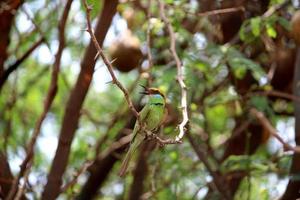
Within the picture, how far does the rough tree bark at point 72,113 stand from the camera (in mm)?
3051

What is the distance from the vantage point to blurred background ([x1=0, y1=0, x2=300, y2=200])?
10.6ft

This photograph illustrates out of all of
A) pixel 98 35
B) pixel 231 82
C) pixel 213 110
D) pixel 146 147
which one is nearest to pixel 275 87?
pixel 231 82

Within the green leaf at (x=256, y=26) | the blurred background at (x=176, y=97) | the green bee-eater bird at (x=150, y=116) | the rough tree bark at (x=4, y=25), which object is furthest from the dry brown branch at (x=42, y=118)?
the green leaf at (x=256, y=26)

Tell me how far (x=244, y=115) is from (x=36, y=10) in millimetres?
1485

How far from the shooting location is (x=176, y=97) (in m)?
3.61

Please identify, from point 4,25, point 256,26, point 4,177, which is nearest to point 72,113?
point 4,177

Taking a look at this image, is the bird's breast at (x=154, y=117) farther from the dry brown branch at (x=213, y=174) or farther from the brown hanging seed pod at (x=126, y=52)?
the brown hanging seed pod at (x=126, y=52)

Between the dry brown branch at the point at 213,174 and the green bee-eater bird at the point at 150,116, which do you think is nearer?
the green bee-eater bird at the point at 150,116

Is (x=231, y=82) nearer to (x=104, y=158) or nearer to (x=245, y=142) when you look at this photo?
(x=245, y=142)

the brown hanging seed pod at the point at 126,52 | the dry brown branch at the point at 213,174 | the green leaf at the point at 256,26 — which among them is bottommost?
the dry brown branch at the point at 213,174

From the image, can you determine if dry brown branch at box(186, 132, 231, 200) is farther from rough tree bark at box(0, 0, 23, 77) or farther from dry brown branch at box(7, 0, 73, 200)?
rough tree bark at box(0, 0, 23, 77)

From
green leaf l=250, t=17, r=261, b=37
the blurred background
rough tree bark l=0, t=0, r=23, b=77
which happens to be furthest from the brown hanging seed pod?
green leaf l=250, t=17, r=261, b=37

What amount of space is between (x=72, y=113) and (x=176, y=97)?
672 millimetres

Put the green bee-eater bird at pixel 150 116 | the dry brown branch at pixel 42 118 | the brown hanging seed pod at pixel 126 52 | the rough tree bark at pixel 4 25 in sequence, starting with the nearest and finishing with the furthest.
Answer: the green bee-eater bird at pixel 150 116, the dry brown branch at pixel 42 118, the rough tree bark at pixel 4 25, the brown hanging seed pod at pixel 126 52
